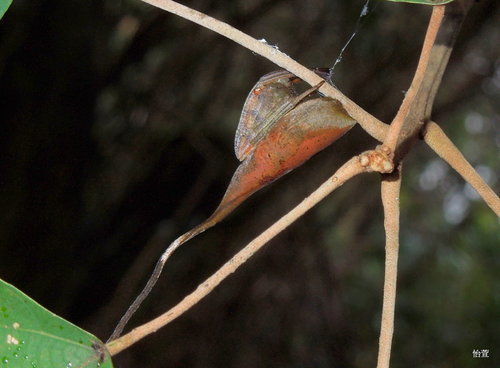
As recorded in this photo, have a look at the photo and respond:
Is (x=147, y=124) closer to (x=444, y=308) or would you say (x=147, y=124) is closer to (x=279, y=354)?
(x=279, y=354)

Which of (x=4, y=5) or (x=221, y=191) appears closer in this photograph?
(x=4, y=5)

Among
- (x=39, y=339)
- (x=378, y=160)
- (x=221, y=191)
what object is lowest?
(x=39, y=339)

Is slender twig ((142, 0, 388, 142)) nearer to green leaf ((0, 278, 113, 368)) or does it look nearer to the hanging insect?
the hanging insect

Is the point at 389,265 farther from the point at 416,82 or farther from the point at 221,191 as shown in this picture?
the point at 221,191

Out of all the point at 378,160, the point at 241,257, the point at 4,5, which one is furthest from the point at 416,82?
the point at 4,5

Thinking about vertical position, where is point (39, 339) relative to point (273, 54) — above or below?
below

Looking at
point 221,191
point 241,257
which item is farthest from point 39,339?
point 221,191

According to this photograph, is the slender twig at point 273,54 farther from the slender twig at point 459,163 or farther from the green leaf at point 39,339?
the green leaf at point 39,339

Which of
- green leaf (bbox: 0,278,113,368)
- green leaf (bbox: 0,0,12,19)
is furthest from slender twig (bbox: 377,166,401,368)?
green leaf (bbox: 0,0,12,19)
